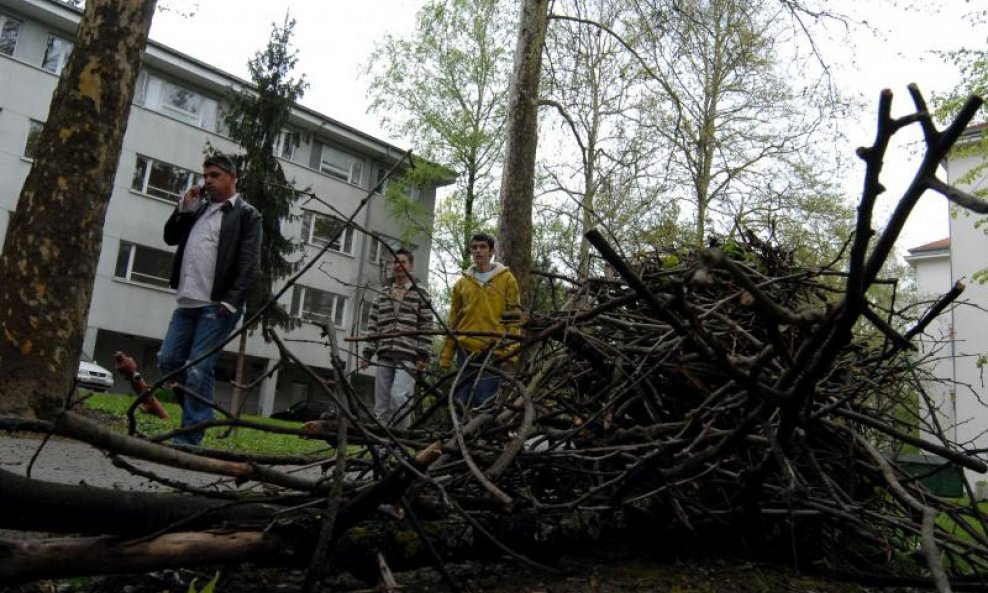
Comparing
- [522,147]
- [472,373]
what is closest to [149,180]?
[522,147]

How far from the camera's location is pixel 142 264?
2678 centimetres

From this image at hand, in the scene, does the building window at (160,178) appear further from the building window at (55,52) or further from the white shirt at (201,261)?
the white shirt at (201,261)

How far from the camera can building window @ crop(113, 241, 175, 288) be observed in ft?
85.9

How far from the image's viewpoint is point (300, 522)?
1.55 m

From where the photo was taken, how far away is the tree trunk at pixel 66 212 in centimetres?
637

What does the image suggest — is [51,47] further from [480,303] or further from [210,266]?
[480,303]

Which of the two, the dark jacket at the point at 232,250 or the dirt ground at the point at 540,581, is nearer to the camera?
the dirt ground at the point at 540,581

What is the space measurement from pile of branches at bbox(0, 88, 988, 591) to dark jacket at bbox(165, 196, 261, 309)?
106 inches

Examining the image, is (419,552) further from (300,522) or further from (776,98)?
(776,98)

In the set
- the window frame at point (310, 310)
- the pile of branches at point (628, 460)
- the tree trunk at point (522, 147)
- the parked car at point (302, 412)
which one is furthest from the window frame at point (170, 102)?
the pile of branches at point (628, 460)

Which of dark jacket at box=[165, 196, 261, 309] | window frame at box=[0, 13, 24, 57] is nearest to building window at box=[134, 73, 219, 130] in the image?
window frame at box=[0, 13, 24, 57]

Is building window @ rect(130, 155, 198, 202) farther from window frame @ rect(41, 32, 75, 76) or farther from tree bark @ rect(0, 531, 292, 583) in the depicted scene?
tree bark @ rect(0, 531, 292, 583)

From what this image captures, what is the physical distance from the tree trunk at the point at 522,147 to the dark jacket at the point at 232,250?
13.1 feet

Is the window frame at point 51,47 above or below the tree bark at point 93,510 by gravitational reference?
above
